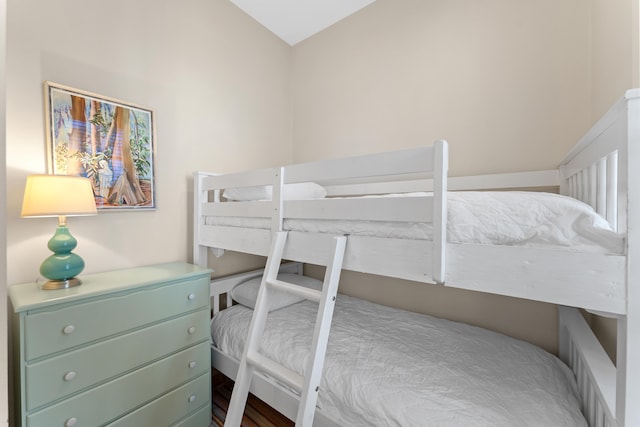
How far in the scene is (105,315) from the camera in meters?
1.37

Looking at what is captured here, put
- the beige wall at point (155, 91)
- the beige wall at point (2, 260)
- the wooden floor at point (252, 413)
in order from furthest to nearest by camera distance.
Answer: the wooden floor at point (252, 413) < the beige wall at point (155, 91) < the beige wall at point (2, 260)

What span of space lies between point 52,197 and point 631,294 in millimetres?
2137

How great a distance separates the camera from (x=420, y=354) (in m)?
1.44

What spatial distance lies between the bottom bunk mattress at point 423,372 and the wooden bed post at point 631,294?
0.34 m

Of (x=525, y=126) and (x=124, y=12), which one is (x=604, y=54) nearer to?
(x=525, y=126)

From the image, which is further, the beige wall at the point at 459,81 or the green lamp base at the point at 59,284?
the beige wall at the point at 459,81

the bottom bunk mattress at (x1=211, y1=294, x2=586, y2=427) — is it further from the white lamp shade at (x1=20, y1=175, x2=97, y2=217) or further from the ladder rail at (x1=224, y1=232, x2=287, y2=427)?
the white lamp shade at (x1=20, y1=175, x2=97, y2=217)

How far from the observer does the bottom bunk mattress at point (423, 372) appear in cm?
106

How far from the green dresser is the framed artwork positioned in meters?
0.50

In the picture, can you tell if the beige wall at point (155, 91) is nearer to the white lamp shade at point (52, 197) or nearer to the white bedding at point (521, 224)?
the white lamp shade at point (52, 197)

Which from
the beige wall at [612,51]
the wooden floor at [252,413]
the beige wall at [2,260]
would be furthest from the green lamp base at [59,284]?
the beige wall at [612,51]

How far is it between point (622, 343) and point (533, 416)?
45cm

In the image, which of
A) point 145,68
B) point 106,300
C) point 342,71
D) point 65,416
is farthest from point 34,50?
point 342,71

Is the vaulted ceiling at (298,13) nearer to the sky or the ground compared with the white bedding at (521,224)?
nearer to the sky
